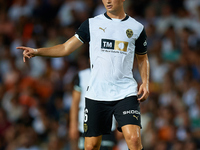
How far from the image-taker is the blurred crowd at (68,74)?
905cm

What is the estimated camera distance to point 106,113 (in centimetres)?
482

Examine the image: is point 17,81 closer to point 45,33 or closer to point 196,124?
point 45,33

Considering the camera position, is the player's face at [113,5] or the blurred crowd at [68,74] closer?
the player's face at [113,5]

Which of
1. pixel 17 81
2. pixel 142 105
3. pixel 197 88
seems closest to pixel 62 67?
pixel 17 81

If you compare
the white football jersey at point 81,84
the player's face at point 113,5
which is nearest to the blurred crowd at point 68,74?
the white football jersey at point 81,84

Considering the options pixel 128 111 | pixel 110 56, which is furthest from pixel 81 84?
pixel 128 111

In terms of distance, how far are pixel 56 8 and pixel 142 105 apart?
4.91 metres

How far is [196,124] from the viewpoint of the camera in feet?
29.8

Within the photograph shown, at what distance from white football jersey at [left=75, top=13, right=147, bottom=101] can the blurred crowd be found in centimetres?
307

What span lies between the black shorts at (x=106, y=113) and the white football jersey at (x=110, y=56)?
71mm

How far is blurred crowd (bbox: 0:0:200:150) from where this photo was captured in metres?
9.05

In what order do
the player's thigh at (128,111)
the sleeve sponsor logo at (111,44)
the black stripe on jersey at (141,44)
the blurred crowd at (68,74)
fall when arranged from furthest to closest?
1. the blurred crowd at (68,74)
2. the black stripe on jersey at (141,44)
3. the sleeve sponsor logo at (111,44)
4. the player's thigh at (128,111)

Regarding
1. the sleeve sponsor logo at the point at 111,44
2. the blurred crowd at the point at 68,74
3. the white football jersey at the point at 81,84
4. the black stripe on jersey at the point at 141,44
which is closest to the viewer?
the sleeve sponsor logo at the point at 111,44

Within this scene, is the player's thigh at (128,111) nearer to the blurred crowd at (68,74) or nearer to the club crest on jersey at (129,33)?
the club crest on jersey at (129,33)
